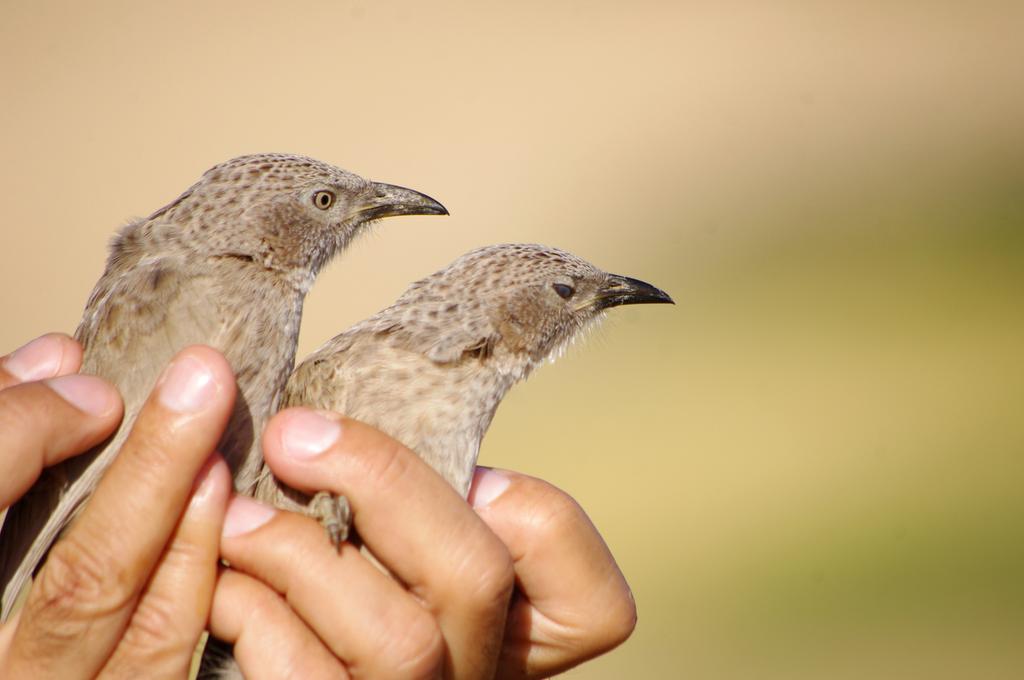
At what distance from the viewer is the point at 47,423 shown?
3094 mm

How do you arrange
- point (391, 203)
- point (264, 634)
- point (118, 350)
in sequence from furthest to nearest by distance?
point (391, 203)
point (118, 350)
point (264, 634)

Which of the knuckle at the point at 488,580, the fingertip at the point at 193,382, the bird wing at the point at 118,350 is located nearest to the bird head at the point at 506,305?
the bird wing at the point at 118,350

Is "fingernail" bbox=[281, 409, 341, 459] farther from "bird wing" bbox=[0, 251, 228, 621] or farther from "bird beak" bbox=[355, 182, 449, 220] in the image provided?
"bird beak" bbox=[355, 182, 449, 220]

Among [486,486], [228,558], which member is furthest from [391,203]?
[228,558]

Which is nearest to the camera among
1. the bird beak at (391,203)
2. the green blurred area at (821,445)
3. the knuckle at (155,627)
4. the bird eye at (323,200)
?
the knuckle at (155,627)

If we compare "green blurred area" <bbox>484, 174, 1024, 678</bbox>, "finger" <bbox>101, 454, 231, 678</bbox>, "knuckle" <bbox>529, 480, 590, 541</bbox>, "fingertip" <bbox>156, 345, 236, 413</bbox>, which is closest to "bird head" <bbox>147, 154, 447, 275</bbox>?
"fingertip" <bbox>156, 345, 236, 413</bbox>

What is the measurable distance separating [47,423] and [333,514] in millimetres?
827

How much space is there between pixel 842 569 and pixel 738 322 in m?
4.76

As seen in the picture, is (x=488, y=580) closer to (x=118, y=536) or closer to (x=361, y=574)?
(x=361, y=574)

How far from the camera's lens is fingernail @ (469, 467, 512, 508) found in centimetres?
388

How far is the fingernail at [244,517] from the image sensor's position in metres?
3.27

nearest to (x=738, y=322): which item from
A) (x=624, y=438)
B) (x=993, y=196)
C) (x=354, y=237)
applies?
(x=624, y=438)

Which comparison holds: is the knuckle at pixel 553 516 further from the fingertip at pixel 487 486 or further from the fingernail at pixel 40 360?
the fingernail at pixel 40 360

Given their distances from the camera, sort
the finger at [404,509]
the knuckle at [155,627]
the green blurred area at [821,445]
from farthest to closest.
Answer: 1. the green blurred area at [821,445]
2. the finger at [404,509]
3. the knuckle at [155,627]
